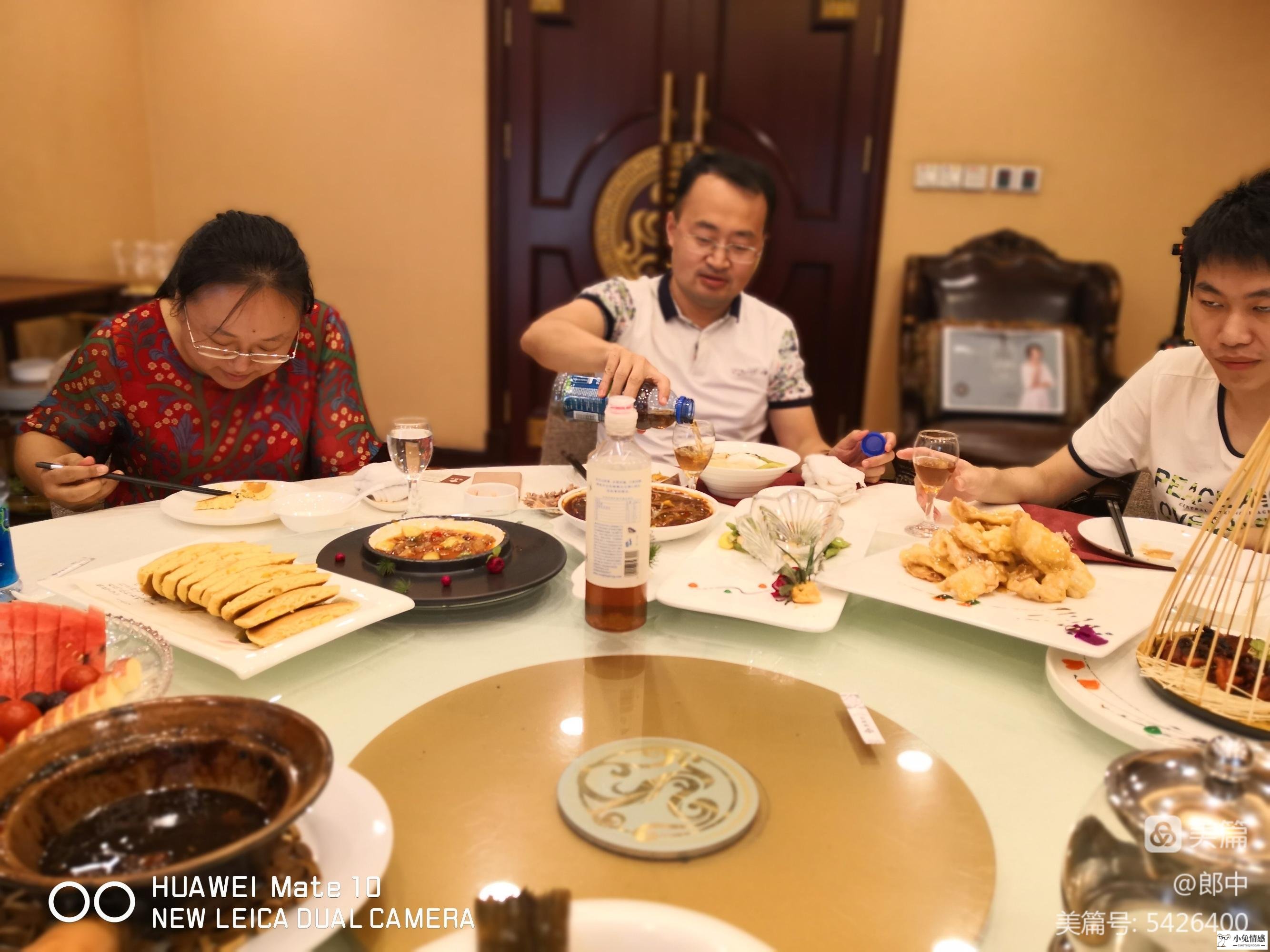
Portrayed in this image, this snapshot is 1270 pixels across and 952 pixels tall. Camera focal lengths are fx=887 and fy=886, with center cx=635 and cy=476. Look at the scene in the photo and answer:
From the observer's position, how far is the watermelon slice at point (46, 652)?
3.01 feet

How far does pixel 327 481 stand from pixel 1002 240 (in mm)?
3566

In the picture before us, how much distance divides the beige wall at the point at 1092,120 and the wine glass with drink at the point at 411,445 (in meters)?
3.47

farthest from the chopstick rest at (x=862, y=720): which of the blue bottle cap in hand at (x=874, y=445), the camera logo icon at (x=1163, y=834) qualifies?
the blue bottle cap in hand at (x=874, y=445)

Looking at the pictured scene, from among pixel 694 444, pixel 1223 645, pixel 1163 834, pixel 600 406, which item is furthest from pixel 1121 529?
pixel 1163 834

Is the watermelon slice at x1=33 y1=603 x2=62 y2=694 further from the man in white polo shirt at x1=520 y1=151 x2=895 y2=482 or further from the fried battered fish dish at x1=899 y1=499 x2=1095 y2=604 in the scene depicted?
the man in white polo shirt at x1=520 y1=151 x2=895 y2=482

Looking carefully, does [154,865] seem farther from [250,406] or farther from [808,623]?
[250,406]

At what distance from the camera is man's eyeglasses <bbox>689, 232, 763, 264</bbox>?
8.00 ft

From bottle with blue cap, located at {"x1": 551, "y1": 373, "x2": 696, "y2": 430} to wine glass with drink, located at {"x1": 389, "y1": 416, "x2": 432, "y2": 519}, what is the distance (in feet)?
0.85

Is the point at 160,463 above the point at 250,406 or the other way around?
the other way around

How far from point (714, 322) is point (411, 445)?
4.53 feet

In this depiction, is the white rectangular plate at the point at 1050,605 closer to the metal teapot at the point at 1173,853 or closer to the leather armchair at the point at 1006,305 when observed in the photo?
the metal teapot at the point at 1173,853

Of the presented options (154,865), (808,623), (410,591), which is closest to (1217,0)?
(808,623)

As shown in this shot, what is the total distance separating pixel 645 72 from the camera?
4387mm

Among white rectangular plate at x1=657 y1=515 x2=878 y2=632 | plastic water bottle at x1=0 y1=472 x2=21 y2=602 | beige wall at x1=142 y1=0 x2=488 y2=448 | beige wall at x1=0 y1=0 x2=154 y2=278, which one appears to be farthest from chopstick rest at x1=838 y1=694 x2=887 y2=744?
beige wall at x1=0 y1=0 x2=154 y2=278
